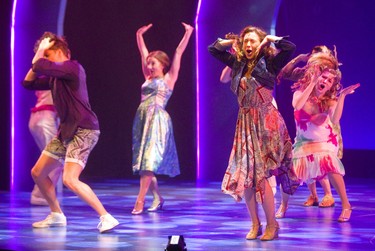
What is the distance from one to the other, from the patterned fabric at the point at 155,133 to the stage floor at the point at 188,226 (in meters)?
0.46

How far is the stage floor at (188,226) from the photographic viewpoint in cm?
610

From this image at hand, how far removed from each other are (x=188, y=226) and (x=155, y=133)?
1.69 metres

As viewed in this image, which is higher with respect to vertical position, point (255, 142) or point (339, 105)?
point (339, 105)

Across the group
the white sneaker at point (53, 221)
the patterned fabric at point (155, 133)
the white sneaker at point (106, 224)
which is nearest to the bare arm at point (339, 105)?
the patterned fabric at point (155, 133)

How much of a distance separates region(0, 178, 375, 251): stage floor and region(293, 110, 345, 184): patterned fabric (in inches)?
16.0

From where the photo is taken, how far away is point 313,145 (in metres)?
7.98

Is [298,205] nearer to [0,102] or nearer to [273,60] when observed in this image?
[273,60]

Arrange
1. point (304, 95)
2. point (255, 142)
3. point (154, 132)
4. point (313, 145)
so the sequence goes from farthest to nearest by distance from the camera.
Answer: point (154, 132) → point (313, 145) → point (304, 95) → point (255, 142)

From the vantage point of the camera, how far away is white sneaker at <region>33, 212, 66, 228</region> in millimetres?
7211

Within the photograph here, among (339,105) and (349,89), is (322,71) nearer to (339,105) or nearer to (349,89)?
(349,89)

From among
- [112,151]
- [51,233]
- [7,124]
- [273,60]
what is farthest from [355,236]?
[112,151]

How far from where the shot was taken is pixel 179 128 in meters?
12.2

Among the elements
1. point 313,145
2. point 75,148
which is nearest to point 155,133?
point 313,145

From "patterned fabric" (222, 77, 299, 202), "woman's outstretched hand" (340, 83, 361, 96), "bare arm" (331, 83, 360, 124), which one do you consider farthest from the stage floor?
"woman's outstretched hand" (340, 83, 361, 96)
